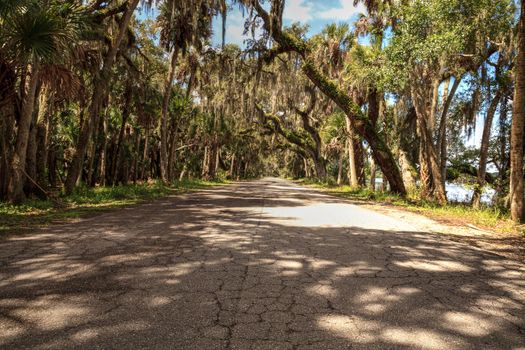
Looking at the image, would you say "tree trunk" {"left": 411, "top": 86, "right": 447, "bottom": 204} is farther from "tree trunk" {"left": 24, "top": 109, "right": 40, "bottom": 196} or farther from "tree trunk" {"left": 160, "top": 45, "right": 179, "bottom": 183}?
"tree trunk" {"left": 24, "top": 109, "right": 40, "bottom": 196}

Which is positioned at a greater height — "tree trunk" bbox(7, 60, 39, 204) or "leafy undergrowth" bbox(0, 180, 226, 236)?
"tree trunk" bbox(7, 60, 39, 204)

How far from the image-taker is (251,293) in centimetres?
358

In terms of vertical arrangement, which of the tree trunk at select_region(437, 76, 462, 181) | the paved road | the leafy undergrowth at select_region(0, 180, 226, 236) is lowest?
the leafy undergrowth at select_region(0, 180, 226, 236)

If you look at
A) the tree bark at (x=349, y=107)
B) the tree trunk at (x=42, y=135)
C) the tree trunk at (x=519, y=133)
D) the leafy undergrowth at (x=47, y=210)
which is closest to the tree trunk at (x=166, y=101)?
the tree bark at (x=349, y=107)

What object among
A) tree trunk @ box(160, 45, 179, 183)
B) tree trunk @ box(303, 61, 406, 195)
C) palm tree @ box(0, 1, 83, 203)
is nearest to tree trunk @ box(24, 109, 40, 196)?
palm tree @ box(0, 1, 83, 203)

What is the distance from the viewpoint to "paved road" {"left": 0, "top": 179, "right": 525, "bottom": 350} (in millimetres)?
2699

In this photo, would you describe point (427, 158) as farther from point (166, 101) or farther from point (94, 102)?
point (166, 101)

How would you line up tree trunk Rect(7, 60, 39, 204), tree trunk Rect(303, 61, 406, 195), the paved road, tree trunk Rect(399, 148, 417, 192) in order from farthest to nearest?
tree trunk Rect(399, 148, 417, 192), tree trunk Rect(303, 61, 406, 195), tree trunk Rect(7, 60, 39, 204), the paved road

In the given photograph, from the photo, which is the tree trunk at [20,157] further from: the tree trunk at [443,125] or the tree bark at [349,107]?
the tree trunk at [443,125]

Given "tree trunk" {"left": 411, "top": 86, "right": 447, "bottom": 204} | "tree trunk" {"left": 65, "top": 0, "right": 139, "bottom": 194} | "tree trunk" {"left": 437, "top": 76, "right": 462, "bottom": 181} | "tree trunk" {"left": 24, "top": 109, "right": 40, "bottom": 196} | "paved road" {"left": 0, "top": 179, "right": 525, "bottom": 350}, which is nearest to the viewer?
"paved road" {"left": 0, "top": 179, "right": 525, "bottom": 350}

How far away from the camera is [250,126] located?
4459 centimetres

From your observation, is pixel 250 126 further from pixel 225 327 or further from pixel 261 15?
pixel 225 327

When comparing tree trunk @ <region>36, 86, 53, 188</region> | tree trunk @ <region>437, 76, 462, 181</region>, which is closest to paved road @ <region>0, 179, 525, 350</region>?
tree trunk @ <region>36, 86, 53, 188</region>

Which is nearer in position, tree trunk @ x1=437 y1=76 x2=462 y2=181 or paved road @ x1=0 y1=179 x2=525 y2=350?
paved road @ x1=0 y1=179 x2=525 y2=350
